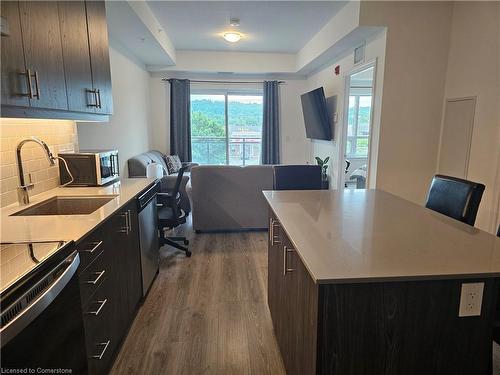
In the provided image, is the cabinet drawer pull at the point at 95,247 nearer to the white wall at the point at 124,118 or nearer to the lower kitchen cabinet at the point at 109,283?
the lower kitchen cabinet at the point at 109,283

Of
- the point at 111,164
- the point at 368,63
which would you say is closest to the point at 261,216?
the point at 111,164

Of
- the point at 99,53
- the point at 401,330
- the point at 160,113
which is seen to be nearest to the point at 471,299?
the point at 401,330

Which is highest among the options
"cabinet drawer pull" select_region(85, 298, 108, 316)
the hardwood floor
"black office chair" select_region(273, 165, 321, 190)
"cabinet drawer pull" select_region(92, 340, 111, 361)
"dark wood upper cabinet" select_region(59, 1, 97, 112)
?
"dark wood upper cabinet" select_region(59, 1, 97, 112)

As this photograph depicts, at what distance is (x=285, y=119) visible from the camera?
23.2 ft

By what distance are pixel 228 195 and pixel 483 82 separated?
116 inches

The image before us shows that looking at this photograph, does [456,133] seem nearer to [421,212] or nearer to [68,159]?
[421,212]

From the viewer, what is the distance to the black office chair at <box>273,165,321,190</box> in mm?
2822

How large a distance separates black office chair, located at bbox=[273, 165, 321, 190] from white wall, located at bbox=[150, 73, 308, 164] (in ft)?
14.2

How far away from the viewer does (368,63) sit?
12.7ft

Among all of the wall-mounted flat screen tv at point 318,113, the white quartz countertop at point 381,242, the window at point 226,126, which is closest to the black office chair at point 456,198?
the white quartz countertop at point 381,242

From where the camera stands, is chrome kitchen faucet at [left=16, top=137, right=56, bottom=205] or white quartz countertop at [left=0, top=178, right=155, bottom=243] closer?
white quartz countertop at [left=0, top=178, right=155, bottom=243]

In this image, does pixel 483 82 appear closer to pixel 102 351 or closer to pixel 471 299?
pixel 471 299

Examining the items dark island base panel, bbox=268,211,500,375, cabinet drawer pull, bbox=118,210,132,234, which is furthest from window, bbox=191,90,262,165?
dark island base panel, bbox=268,211,500,375

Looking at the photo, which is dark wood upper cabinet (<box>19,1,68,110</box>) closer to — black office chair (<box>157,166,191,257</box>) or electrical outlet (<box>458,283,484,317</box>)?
black office chair (<box>157,166,191,257</box>)
